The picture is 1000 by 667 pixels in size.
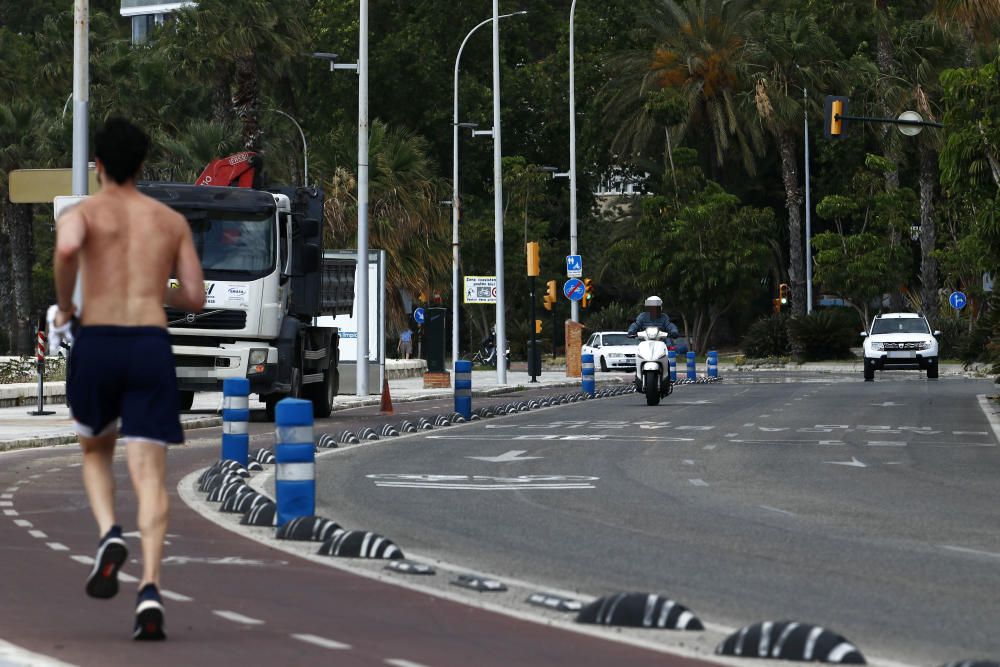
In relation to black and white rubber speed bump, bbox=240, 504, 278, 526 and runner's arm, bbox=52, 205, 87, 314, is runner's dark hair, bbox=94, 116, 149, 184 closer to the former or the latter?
runner's arm, bbox=52, 205, 87, 314

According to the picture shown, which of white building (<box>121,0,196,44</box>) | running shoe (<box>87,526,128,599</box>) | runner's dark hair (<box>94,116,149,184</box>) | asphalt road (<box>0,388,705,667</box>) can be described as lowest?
asphalt road (<box>0,388,705,667</box>)

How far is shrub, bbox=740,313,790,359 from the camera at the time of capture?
7106cm

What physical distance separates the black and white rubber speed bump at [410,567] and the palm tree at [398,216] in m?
53.5

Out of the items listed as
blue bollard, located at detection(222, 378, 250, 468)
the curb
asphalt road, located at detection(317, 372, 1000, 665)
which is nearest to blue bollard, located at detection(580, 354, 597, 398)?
asphalt road, located at detection(317, 372, 1000, 665)

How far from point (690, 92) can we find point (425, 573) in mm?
65148

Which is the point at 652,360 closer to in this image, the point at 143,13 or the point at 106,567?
the point at 106,567

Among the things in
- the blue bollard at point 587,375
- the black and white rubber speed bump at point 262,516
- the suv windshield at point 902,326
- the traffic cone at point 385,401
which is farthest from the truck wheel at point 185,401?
the suv windshield at point 902,326

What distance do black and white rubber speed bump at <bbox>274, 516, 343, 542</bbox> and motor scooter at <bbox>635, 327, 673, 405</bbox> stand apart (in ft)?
71.6

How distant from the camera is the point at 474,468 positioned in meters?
19.3

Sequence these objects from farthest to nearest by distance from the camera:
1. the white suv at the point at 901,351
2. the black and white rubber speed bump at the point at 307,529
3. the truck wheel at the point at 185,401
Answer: the white suv at the point at 901,351
the truck wheel at the point at 185,401
the black and white rubber speed bump at the point at 307,529

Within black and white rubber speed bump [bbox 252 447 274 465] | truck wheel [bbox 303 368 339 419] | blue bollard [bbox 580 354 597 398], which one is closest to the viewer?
black and white rubber speed bump [bbox 252 447 274 465]

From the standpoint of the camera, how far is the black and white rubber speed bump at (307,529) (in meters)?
12.5

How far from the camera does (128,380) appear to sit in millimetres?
8445

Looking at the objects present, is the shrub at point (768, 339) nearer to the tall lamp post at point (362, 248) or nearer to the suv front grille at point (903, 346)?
the suv front grille at point (903, 346)
